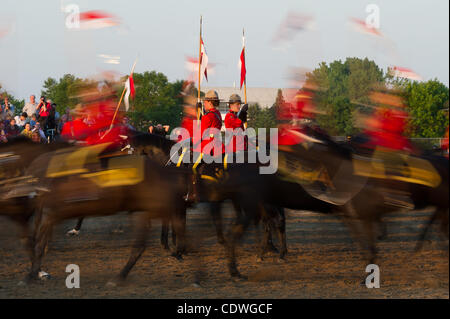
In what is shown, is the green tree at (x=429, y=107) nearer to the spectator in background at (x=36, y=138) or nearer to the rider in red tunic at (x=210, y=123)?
the spectator in background at (x=36, y=138)

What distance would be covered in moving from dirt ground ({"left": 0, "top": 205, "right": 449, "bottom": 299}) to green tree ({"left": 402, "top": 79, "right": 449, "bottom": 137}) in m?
39.6

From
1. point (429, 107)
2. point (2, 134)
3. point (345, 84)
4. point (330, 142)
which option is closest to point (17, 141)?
point (2, 134)

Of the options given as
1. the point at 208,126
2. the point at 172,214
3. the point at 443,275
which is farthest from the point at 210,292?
the point at 443,275

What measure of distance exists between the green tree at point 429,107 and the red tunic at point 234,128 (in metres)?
41.7

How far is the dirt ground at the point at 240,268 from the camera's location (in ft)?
26.2

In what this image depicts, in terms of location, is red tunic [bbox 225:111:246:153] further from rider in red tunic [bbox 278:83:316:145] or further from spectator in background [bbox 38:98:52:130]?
spectator in background [bbox 38:98:52:130]

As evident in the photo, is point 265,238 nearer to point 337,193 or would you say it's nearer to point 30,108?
point 337,193

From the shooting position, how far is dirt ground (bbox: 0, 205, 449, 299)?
8.00 meters

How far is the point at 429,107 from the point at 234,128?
51290 mm

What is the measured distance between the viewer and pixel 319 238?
12.7 meters

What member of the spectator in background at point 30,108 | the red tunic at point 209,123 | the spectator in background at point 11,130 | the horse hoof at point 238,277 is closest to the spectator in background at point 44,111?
the spectator in background at point 30,108

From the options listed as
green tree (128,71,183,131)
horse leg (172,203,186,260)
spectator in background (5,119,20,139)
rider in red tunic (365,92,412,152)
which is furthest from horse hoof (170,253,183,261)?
green tree (128,71,183,131)

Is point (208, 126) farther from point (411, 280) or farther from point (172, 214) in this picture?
point (411, 280)

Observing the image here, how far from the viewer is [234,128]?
973 centimetres
